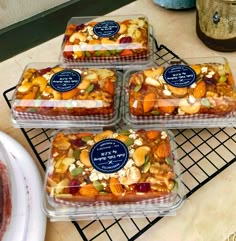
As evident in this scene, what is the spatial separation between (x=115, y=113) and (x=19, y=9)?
0.37 m

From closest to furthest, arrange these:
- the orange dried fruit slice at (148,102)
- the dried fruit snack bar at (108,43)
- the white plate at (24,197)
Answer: the white plate at (24,197) → the orange dried fruit slice at (148,102) → the dried fruit snack bar at (108,43)

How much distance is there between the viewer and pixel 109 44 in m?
0.68

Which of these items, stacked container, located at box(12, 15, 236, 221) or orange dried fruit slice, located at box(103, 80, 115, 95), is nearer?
stacked container, located at box(12, 15, 236, 221)

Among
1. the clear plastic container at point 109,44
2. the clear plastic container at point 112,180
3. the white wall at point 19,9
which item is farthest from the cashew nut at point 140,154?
the white wall at point 19,9

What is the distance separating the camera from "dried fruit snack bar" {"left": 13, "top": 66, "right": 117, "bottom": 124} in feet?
1.94

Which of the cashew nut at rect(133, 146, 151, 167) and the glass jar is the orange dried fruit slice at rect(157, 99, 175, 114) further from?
the glass jar

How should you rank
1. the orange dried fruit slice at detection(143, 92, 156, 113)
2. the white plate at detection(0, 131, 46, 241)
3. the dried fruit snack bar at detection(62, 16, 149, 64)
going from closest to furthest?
the white plate at detection(0, 131, 46, 241) → the orange dried fruit slice at detection(143, 92, 156, 113) → the dried fruit snack bar at detection(62, 16, 149, 64)

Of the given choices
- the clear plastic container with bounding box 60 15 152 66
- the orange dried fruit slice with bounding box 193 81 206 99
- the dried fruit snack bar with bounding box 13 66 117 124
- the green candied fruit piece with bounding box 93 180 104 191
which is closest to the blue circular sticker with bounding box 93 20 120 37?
the clear plastic container with bounding box 60 15 152 66

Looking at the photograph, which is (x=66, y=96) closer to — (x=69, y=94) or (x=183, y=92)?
(x=69, y=94)

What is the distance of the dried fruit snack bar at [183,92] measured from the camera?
0.57 meters

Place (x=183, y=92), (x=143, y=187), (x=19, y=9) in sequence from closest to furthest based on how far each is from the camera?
(x=143, y=187)
(x=183, y=92)
(x=19, y=9)

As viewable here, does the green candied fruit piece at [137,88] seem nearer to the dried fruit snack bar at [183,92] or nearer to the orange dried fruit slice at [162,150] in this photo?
the dried fruit snack bar at [183,92]

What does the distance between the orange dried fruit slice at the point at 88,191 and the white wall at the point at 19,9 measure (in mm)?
477

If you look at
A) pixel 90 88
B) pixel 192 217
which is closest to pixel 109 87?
pixel 90 88
